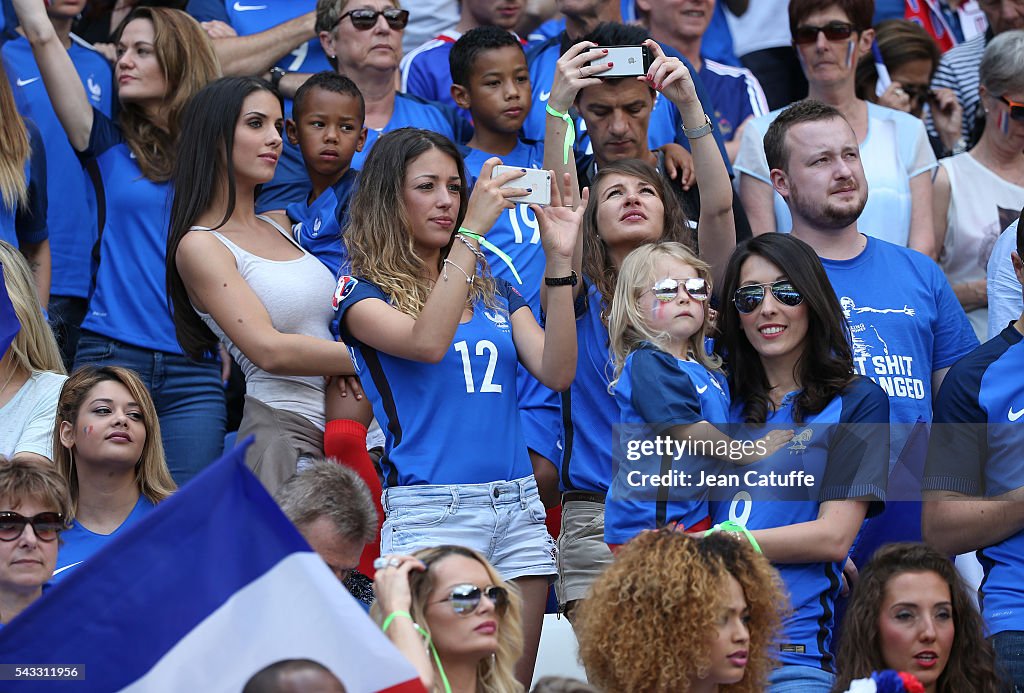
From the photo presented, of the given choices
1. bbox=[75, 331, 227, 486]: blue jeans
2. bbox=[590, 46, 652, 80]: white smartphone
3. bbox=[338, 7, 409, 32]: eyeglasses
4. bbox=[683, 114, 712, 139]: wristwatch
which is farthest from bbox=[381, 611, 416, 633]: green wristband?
bbox=[338, 7, 409, 32]: eyeglasses

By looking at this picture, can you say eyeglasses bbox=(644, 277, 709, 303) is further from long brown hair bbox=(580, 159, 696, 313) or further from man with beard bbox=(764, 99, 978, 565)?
man with beard bbox=(764, 99, 978, 565)

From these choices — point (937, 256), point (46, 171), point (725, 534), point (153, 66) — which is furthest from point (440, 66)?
point (725, 534)

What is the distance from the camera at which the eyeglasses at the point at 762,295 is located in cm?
478

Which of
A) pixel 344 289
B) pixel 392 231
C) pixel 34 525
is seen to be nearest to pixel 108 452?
pixel 34 525

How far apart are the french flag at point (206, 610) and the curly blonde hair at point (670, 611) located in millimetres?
802

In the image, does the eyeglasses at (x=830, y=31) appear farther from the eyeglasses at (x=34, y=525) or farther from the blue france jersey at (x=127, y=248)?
the eyeglasses at (x=34, y=525)

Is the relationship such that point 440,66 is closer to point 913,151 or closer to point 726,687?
point 913,151

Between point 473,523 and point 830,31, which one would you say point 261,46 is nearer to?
point 830,31

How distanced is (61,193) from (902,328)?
354 centimetres

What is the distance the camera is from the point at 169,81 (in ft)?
21.0

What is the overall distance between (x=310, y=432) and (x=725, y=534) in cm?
181

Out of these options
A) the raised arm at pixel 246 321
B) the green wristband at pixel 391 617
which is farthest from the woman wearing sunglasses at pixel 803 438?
the raised arm at pixel 246 321

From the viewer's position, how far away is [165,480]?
531 centimetres

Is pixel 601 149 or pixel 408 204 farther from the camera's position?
pixel 601 149
